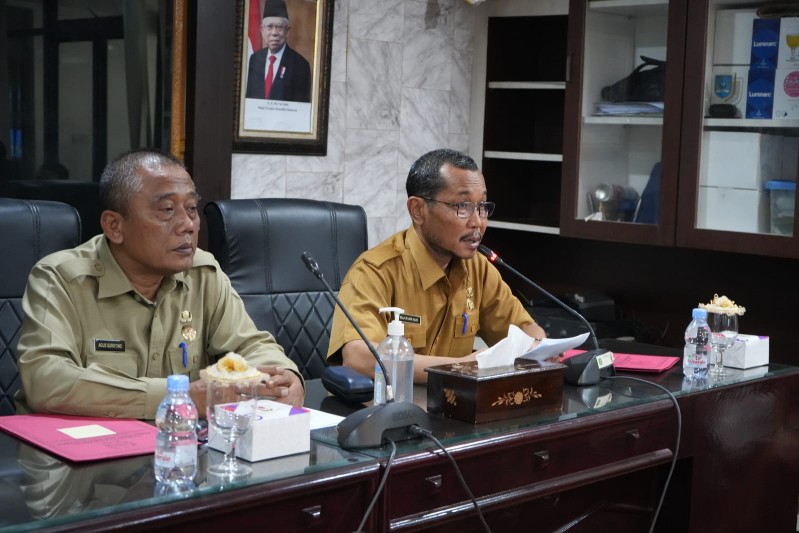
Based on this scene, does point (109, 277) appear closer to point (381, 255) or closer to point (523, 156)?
point (381, 255)

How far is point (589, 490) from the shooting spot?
7.30ft

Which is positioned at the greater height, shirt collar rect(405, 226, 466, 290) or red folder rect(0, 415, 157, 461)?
shirt collar rect(405, 226, 466, 290)

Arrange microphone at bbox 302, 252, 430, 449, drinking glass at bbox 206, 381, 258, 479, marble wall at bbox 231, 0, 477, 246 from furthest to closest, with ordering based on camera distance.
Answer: marble wall at bbox 231, 0, 477, 246
microphone at bbox 302, 252, 430, 449
drinking glass at bbox 206, 381, 258, 479

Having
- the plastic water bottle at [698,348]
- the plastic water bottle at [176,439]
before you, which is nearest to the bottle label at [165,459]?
the plastic water bottle at [176,439]

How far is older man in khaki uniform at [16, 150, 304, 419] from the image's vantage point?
1.99 metres

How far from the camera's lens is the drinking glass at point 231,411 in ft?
5.23

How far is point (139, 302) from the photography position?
215 centimetres

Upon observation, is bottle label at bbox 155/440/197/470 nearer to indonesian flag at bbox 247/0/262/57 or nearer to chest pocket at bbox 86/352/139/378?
chest pocket at bbox 86/352/139/378

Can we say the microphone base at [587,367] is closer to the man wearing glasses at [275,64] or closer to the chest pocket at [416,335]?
the chest pocket at [416,335]

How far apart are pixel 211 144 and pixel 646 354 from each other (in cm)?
155

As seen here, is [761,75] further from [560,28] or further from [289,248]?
[289,248]

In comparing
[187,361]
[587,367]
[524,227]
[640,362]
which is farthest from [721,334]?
[524,227]

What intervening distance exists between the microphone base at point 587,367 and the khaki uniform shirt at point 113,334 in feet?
1.97

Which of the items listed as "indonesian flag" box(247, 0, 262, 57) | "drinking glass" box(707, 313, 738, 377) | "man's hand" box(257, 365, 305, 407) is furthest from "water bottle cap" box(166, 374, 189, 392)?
"indonesian flag" box(247, 0, 262, 57)
